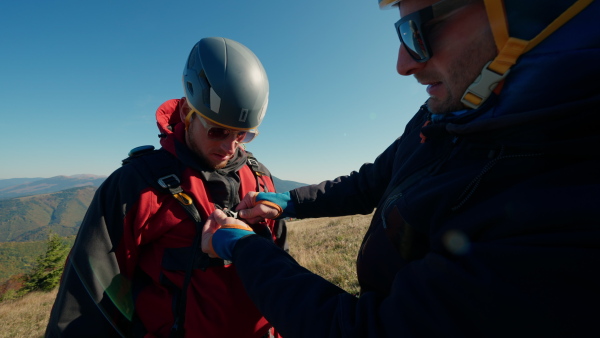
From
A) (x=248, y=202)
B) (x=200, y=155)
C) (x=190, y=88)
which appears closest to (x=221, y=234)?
(x=248, y=202)

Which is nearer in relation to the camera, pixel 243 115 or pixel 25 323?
pixel 243 115

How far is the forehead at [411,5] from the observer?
1607mm

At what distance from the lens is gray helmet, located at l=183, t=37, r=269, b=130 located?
8.68ft

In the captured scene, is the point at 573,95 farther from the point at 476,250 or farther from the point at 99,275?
the point at 99,275

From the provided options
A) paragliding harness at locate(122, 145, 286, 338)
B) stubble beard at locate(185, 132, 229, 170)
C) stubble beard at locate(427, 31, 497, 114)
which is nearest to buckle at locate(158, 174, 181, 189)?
paragliding harness at locate(122, 145, 286, 338)

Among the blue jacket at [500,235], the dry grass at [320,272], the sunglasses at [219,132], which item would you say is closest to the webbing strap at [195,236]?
the sunglasses at [219,132]

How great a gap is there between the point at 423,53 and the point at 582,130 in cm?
92

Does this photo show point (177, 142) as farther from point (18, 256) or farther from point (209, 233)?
point (18, 256)

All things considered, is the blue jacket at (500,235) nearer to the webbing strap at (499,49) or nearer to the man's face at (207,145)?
the webbing strap at (499,49)

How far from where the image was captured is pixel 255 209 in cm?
275

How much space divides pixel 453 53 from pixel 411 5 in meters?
0.45

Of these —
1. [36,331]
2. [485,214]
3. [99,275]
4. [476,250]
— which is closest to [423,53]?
[485,214]

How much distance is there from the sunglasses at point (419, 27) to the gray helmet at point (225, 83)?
156 cm

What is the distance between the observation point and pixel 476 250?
0.99 metres
